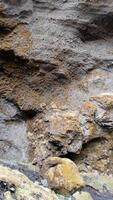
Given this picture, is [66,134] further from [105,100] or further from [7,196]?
[7,196]

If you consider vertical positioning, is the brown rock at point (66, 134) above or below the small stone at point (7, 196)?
below

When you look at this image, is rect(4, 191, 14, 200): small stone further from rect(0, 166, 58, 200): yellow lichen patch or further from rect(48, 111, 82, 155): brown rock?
rect(48, 111, 82, 155): brown rock

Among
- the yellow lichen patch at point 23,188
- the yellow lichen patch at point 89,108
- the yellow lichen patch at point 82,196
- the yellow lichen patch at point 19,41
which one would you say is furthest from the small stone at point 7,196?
the yellow lichen patch at point 19,41

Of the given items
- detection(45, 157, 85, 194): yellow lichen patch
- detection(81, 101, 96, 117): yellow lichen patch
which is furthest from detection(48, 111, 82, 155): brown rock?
detection(45, 157, 85, 194): yellow lichen patch

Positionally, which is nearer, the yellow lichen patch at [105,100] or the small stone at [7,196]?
the small stone at [7,196]

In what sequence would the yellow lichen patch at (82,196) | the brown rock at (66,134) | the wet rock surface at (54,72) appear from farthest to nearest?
the wet rock surface at (54,72), the brown rock at (66,134), the yellow lichen patch at (82,196)

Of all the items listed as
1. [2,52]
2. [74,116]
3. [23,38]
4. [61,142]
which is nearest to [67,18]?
[23,38]

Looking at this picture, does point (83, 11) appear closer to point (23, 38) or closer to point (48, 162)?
point (23, 38)

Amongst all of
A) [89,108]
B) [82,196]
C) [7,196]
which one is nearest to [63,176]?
[82,196]

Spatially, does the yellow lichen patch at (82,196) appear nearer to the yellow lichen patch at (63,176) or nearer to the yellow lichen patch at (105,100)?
the yellow lichen patch at (63,176)
